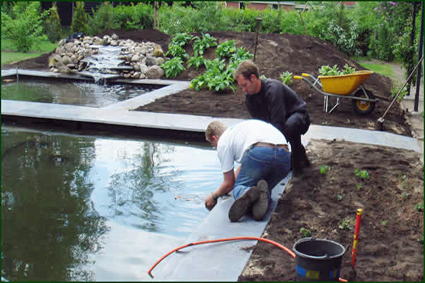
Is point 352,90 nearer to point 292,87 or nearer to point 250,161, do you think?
point 292,87

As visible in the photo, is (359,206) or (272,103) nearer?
(359,206)

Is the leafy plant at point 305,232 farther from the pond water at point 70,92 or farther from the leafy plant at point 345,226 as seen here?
the pond water at point 70,92

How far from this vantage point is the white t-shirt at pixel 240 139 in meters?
4.48

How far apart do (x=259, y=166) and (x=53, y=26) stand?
852 inches

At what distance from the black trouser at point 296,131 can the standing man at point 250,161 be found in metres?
0.83

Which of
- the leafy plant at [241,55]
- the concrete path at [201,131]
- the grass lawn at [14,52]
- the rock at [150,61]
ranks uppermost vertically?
the leafy plant at [241,55]

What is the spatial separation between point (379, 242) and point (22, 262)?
296cm

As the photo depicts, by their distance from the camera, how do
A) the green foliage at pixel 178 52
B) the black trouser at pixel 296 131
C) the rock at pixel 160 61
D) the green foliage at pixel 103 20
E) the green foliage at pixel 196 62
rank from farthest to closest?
the green foliage at pixel 103 20
the green foliage at pixel 178 52
the rock at pixel 160 61
the green foliage at pixel 196 62
the black trouser at pixel 296 131

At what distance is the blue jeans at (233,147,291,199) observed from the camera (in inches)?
177

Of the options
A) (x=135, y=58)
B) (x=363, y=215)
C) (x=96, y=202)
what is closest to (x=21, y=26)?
(x=135, y=58)

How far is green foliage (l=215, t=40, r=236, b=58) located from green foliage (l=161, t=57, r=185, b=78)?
4.03ft

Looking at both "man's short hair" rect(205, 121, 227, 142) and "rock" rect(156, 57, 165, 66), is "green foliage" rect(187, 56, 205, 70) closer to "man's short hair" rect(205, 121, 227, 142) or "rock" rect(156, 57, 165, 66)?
"rock" rect(156, 57, 165, 66)

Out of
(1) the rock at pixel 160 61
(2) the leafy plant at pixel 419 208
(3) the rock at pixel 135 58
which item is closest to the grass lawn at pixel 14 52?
(3) the rock at pixel 135 58

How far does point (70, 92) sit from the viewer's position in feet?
40.7
